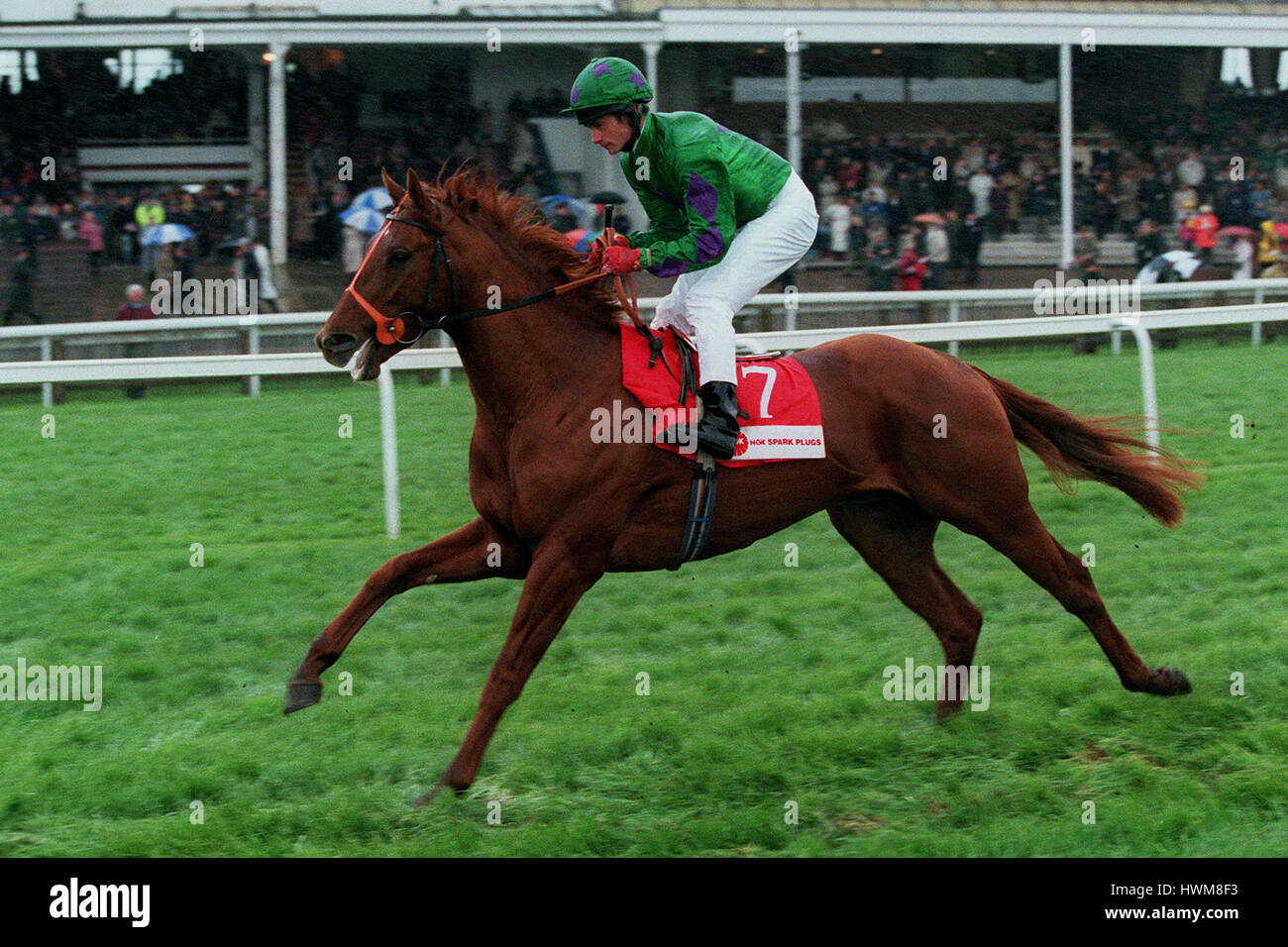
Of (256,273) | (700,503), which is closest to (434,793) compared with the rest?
(700,503)

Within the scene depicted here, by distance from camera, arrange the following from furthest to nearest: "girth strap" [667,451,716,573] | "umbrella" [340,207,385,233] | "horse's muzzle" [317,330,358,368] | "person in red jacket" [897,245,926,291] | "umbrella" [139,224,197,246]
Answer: "person in red jacket" [897,245,926,291] → "umbrella" [139,224,197,246] → "umbrella" [340,207,385,233] → "girth strap" [667,451,716,573] → "horse's muzzle" [317,330,358,368]

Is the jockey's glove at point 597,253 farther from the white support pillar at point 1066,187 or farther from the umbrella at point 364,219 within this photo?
the white support pillar at point 1066,187

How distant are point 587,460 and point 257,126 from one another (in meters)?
14.2

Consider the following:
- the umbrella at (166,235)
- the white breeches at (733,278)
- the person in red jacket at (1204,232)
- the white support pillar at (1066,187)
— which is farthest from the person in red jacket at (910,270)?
the white breeches at (733,278)

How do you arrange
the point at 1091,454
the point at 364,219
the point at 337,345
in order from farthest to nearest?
the point at 364,219, the point at 1091,454, the point at 337,345

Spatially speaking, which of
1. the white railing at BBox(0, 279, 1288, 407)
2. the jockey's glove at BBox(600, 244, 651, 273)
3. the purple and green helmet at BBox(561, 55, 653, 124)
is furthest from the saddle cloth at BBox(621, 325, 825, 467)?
the white railing at BBox(0, 279, 1288, 407)

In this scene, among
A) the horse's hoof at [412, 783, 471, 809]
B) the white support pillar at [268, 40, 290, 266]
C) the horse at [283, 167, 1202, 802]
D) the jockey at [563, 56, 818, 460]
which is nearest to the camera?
the horse's hoof at [412, 783, 471, 809]

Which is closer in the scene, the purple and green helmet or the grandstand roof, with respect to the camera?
the purple and green helmet

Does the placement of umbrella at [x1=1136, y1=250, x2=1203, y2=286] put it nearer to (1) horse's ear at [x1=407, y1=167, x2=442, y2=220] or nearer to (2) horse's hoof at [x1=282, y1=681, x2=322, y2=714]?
(1) horse's ear at [x1=407, y1=167, x2=442, y2=220]

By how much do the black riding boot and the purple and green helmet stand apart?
0.81m

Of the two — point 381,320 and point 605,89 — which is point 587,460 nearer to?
point 381,320

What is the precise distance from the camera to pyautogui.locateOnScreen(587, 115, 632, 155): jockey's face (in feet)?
12.4

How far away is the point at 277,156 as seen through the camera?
14.7 m

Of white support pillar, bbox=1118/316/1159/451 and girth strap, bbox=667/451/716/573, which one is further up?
white support pillar, bbox=1118/316/1159/451
